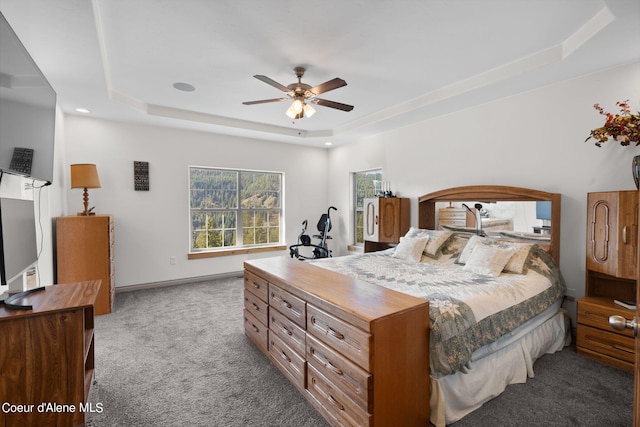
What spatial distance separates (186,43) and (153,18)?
35cm

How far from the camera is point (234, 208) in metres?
5.57

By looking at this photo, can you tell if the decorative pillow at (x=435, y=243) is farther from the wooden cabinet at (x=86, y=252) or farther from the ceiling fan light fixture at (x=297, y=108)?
the wooden cabinet at (x=86, y=252)

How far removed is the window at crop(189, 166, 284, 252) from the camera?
522 centimetres

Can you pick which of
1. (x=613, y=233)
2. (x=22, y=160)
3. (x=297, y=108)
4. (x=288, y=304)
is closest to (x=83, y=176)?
(x=22, y=160)

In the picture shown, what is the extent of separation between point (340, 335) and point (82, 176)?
3777 millimetres

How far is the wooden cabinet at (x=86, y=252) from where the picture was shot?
11.4ft

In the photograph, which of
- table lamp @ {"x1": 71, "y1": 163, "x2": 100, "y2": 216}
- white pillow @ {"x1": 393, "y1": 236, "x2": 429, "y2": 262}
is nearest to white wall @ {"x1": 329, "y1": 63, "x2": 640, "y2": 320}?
white pillow @ {"x1": 393, "y1": 236, "x2": 429, "y2": 262}

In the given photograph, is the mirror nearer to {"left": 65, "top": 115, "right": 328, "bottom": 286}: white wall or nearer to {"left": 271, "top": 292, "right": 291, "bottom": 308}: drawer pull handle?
{"left": 271, "top": 292, "right": 291, "bottom": 308}: drawer pull handle

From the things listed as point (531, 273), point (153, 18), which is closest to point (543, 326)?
point (531, 273)

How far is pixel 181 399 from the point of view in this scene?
6.69 feet

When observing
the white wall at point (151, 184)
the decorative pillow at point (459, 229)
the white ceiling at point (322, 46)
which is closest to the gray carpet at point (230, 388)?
the decorative pillow at point (459, 229)

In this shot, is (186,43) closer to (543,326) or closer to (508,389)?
(508,389)

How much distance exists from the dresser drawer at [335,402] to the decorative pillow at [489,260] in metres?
1.89

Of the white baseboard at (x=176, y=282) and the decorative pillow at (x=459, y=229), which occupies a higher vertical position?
the decorative pillow at (x=459, y=229)
